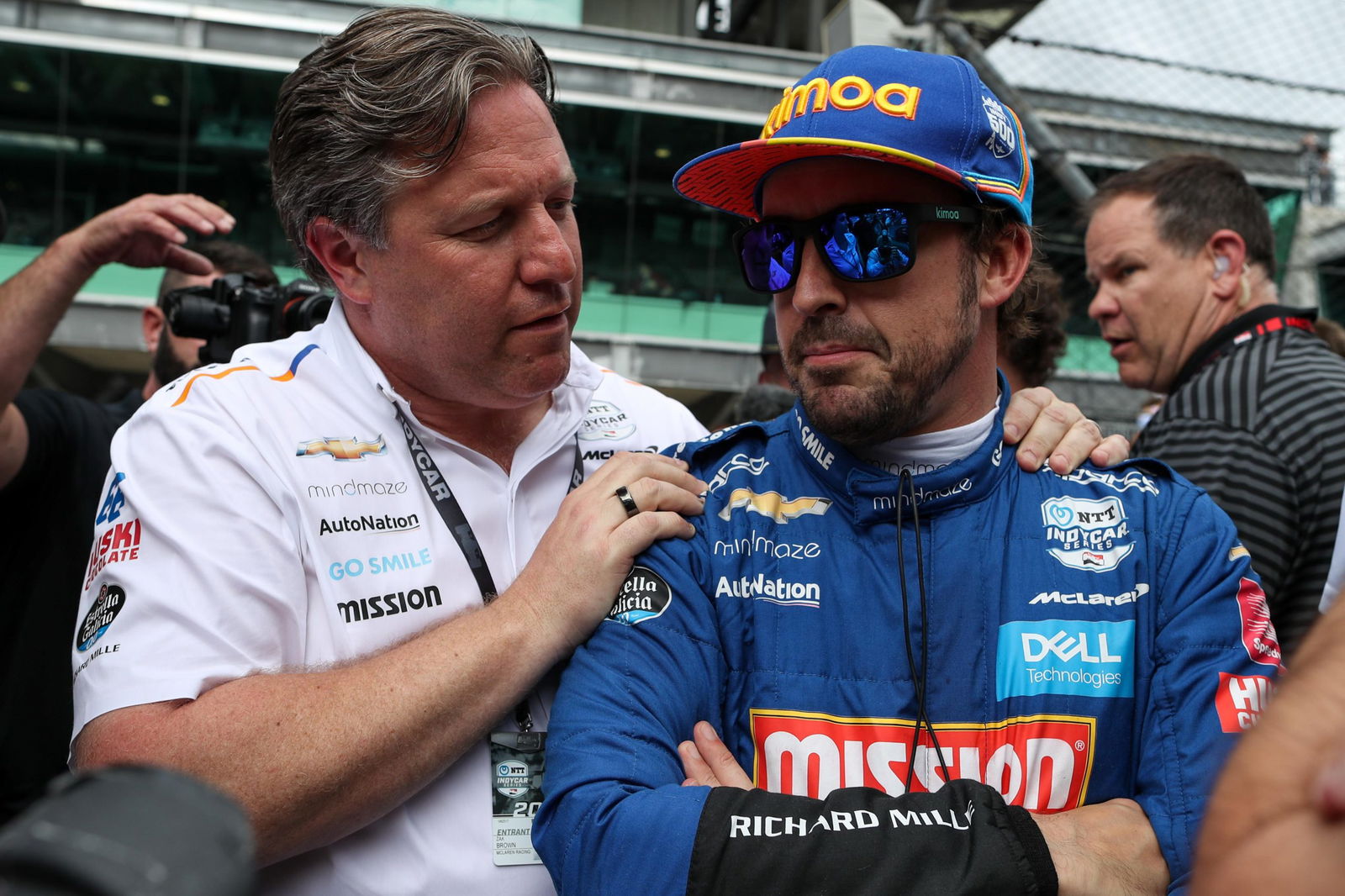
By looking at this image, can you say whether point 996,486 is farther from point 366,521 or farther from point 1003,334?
point 366,521

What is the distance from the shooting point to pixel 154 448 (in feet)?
5.82

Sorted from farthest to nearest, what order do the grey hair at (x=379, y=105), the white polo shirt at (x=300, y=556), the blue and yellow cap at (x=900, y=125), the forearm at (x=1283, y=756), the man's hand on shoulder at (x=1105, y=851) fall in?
1. the grey hair at (x=379, y=105)
2. the blue and yellow cap at (x=900, y=125)
3. the white polo shirt at (x=300, y=556)
4. the man's hand on shoulder at (x=1105, y=851)
5. the forearm at (x=1283, y=756)

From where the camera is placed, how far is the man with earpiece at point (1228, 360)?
7.93ft

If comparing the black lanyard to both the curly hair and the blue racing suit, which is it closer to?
the blue racing suit

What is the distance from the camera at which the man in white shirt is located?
159 centimetres

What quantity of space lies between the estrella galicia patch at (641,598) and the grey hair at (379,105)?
0.81 meters

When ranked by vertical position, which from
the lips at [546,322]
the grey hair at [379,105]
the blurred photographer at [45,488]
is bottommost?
the blurred photographer at [45,488]

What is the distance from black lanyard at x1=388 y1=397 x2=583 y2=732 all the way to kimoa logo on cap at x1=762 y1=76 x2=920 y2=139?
0.80 metres

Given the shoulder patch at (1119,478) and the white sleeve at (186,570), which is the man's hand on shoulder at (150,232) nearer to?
the white sleeve at (186,570)

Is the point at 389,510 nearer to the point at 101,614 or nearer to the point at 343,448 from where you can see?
the point at 343,448

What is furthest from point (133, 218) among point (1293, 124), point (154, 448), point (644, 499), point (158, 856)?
point (1293, 124)

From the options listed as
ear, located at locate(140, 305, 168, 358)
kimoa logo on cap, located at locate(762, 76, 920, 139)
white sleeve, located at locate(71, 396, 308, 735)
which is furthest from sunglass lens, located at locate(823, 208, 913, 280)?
ear, located at locate(140, 305, 168, 358)

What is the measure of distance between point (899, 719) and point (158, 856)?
1.35 m

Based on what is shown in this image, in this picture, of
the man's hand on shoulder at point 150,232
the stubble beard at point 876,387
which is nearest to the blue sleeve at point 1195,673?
the stubble beard at point 876,387
